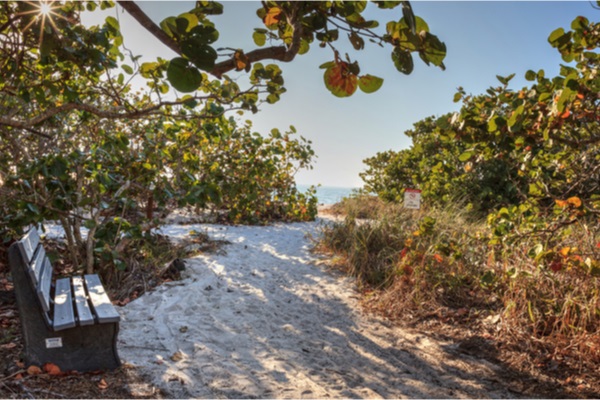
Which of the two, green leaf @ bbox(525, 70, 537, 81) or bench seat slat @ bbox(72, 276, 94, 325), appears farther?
green leaf @ bbox(525, 70, 537, 81)

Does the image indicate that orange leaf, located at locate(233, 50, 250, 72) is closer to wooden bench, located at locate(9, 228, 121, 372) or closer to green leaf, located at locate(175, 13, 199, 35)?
green leaf, located at locate(175, 13, 199, 35)

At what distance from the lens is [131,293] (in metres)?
4.20

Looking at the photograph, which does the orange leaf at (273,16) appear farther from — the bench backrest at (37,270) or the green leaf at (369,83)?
the bench backrest at (37,270)

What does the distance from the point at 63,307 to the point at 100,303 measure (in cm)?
23

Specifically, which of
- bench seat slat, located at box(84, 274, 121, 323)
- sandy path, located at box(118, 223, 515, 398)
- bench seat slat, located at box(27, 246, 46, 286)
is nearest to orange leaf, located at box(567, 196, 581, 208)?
sandy path, located at box(118, 223, 515, 398)

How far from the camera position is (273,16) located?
1.28m

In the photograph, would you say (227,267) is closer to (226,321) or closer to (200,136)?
(226,321)

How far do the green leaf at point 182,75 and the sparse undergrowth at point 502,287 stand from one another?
271cm

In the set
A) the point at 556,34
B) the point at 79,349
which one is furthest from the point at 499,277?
the point at 79,349

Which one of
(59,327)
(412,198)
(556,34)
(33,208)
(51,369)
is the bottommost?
(51,369)

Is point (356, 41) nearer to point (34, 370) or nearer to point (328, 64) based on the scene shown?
point (328, 64)

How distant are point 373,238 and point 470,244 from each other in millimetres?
1390

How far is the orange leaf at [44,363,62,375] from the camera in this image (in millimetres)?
2511

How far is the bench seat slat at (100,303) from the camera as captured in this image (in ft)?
8.44
